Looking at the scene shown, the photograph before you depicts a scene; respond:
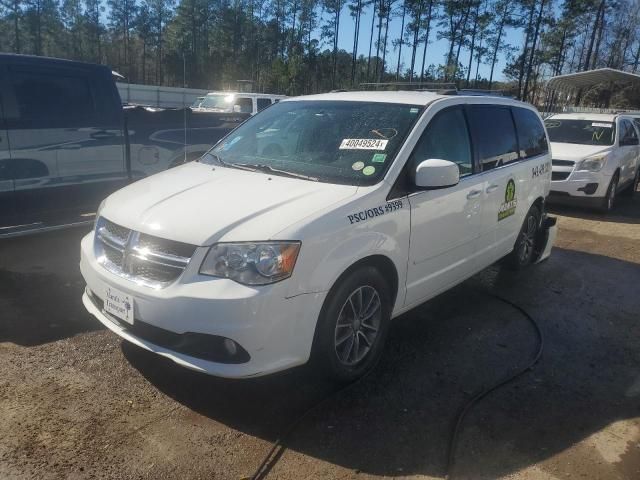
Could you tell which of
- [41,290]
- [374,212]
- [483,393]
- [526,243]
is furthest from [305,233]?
[526,243]

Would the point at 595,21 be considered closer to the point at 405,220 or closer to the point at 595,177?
the point at 595,177

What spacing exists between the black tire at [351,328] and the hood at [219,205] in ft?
1.71

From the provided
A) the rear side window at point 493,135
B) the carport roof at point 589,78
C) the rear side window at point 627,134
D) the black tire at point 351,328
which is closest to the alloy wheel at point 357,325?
the black tire at point 351,328

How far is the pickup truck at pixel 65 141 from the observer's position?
529 centimetres

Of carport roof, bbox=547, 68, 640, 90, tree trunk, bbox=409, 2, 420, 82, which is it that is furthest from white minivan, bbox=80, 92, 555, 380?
tree trunk, bbox=409, 2, 420, 82

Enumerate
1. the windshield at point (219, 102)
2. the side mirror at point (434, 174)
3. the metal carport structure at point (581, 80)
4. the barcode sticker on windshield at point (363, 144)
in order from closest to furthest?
the side mirror at point (434, 174) → the barcode sticker on windshield at point (363, 144) → the windshield at point (219, 102) → the metal carport structure at point (581, 80)

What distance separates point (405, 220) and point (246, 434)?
1.65 m

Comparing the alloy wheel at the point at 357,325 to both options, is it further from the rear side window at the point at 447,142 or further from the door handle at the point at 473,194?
the door handle at the point at 473,194

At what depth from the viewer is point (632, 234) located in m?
8.25

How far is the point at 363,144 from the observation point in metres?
3.72

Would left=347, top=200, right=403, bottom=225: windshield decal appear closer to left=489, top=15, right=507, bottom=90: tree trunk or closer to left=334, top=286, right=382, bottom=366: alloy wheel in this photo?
left=334, top=286, right=382, bottom=366: alloy wheel

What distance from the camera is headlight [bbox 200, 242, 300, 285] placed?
2.79 meters

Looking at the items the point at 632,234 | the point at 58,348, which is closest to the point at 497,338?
the point at 58,348

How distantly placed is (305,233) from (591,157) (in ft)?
26.7
